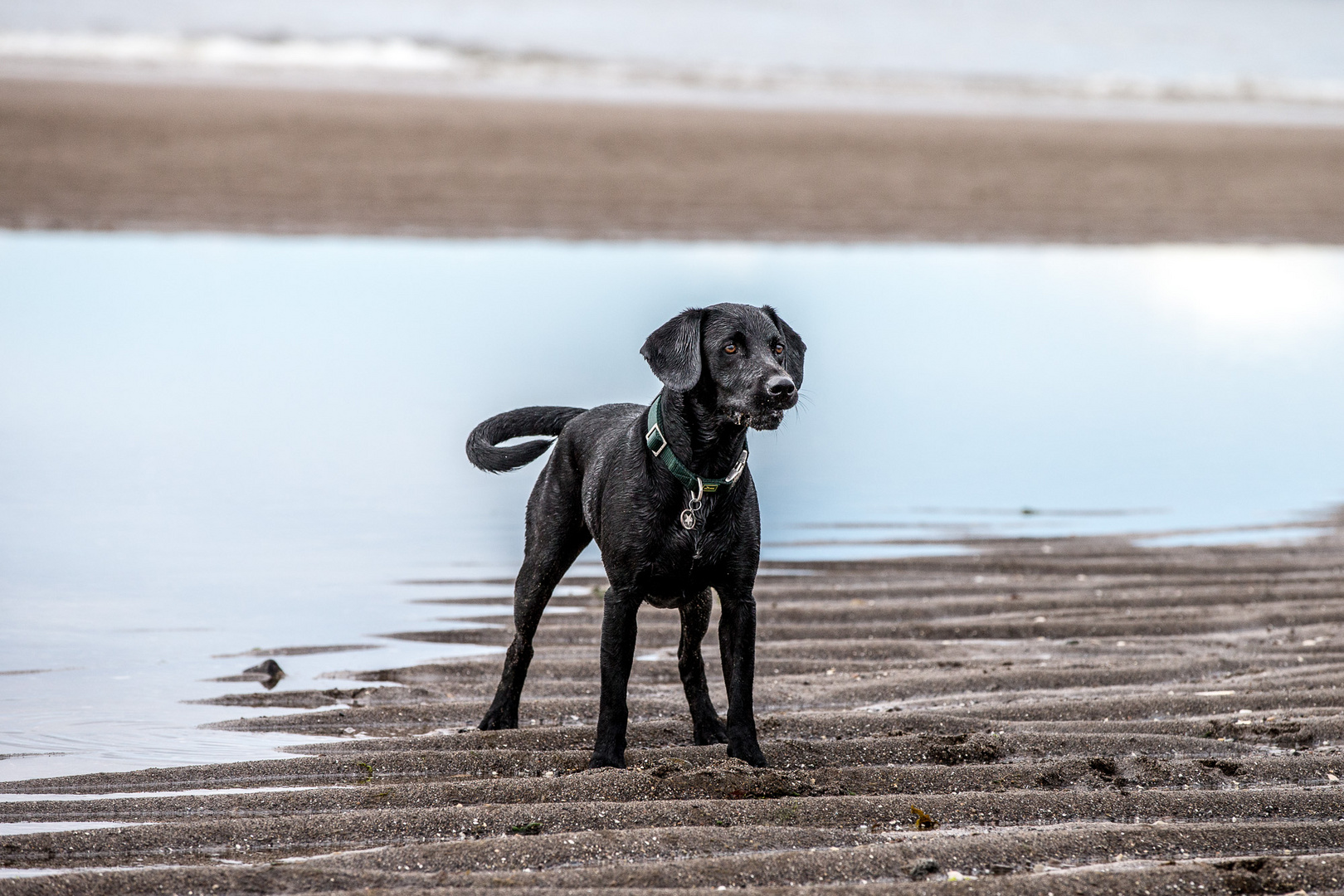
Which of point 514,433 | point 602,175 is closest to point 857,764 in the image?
point 514,433

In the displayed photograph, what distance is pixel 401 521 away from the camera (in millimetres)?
9070

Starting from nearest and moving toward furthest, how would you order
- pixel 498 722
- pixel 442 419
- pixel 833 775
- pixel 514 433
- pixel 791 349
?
pixel 833 775
pixel 791 349
pixel 498 722
pixel 514 433
pixel 442 419

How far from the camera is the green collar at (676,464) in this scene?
16.9ft

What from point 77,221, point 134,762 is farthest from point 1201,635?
point 77,221

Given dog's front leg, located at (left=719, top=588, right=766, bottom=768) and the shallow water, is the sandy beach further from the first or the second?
the shallow water

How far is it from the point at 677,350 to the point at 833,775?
1.47 metres

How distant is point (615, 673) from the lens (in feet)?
17.4

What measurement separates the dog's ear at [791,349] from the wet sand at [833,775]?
129 centimetres

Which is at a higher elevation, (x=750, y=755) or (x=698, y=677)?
(x=698, y=677)

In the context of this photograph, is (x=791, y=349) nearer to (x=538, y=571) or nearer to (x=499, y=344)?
(x=538, y=571)

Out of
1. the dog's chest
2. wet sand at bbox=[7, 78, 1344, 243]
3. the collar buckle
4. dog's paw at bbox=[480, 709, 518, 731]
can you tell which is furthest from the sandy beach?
wet sand at bbox=[7, 78, 1344, 243]

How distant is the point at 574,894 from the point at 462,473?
655cm

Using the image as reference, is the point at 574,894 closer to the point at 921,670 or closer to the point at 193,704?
the point at 193,704

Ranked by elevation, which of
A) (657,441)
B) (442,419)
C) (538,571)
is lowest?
(538,571)
